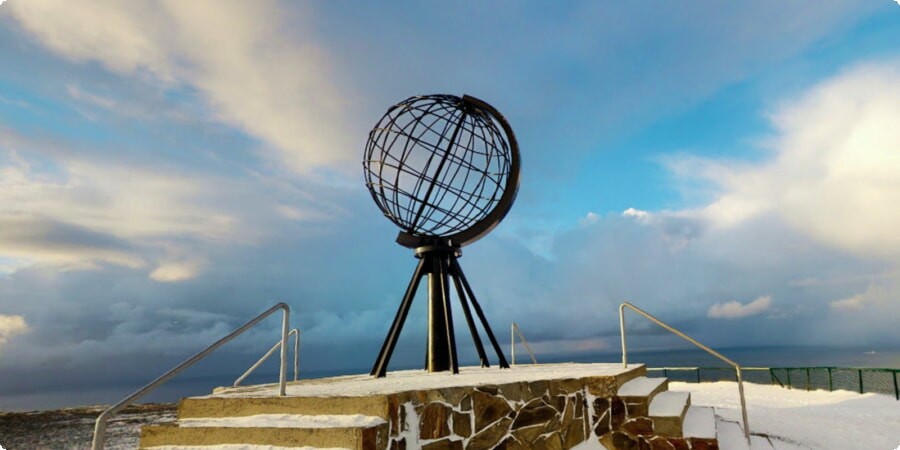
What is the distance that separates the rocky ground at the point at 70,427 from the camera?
→ 7408 mm

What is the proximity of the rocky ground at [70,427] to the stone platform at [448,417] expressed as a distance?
11.8ft

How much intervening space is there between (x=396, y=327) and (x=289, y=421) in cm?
404

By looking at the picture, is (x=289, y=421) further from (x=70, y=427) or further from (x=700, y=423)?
(x=70, y=427)

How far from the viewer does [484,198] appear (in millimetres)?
9062

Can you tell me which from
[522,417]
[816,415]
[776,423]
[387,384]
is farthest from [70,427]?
[816,415]

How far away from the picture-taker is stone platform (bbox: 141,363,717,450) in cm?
416

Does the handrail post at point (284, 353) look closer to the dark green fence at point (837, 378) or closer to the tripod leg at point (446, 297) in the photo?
the tripod leg at point (446, 297)

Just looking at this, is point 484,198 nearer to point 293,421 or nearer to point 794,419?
point 293,421

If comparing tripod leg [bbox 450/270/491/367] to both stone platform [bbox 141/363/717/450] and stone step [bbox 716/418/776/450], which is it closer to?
stone platform [bbox 141/363/717/450]

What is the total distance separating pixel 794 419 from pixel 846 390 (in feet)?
18.7

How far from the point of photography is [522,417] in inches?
216

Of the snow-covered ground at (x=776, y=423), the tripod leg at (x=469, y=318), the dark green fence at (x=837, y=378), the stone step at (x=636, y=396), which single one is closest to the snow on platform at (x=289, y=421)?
the snow-covered ground at (x=776, y=423)

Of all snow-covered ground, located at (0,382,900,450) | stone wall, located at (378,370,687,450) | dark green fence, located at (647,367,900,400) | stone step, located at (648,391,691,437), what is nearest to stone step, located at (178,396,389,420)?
stone wall, located at (378,370,687,450)

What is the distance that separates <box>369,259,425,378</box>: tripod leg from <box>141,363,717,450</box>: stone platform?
2522 mm
